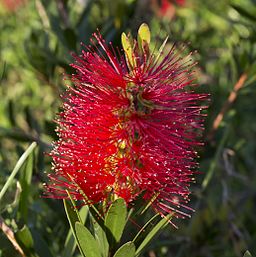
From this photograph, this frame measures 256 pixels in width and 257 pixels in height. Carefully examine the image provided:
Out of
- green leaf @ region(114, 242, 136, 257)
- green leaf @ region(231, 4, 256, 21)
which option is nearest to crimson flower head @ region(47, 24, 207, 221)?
green leaf @ region(114, 242, 136, 257)

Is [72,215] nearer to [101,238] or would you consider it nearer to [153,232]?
[101,238]

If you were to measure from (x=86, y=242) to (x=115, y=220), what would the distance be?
8 centimetres

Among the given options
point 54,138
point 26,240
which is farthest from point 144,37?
point 54,138

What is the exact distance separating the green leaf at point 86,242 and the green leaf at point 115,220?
0.05 m

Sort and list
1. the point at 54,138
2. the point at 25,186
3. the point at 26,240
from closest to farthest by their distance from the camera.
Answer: the point at 26,240 → the point at 25,186 → the point at 54,138

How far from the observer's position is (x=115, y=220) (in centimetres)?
126

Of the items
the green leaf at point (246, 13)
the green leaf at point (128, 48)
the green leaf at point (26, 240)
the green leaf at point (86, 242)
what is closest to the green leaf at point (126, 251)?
the green leaf at point (86, 242)

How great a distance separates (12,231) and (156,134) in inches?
17.2

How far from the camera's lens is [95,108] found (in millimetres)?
1326

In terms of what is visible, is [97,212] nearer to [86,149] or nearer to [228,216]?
[86,149]

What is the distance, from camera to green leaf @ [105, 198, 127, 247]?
1.21m

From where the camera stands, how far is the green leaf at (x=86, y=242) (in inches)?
48.1

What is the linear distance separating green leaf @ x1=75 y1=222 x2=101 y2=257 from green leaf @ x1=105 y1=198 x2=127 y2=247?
0.05m

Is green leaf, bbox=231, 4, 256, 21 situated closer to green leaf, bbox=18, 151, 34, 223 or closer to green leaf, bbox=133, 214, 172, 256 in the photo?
green leaf, bbox=18, 151, 34, 223
